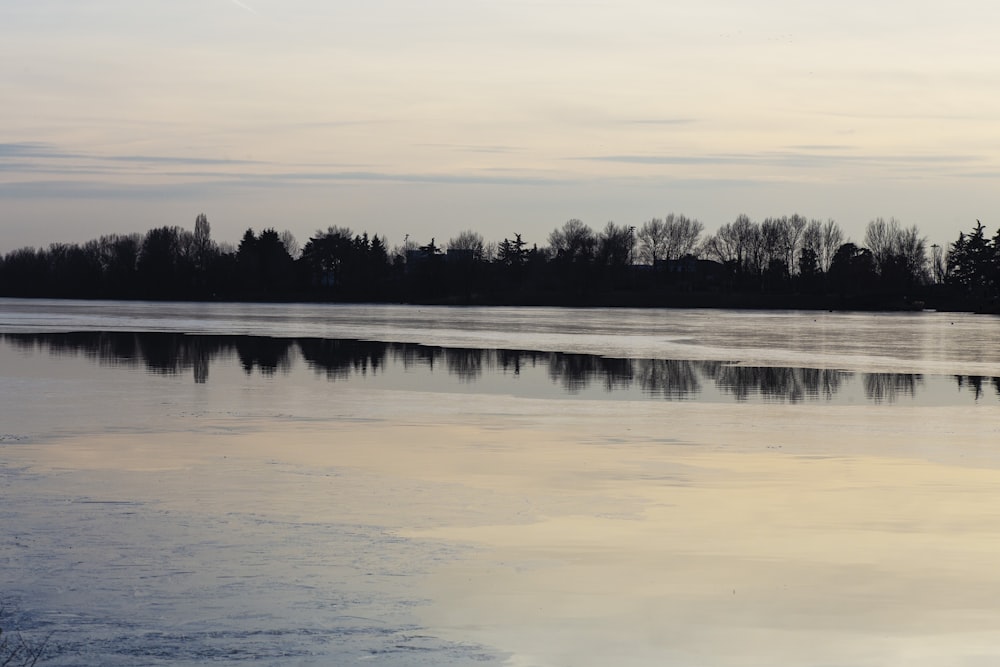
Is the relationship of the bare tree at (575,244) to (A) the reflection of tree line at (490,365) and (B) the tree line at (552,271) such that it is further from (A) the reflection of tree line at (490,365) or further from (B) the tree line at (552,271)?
(A) the reflection of tree line at (490,365)

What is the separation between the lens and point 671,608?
337 inches

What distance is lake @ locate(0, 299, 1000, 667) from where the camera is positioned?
7855mm

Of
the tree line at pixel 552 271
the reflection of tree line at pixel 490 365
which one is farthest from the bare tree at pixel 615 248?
the reflection of tree line at pixel 490 365

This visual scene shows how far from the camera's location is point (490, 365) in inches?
1235

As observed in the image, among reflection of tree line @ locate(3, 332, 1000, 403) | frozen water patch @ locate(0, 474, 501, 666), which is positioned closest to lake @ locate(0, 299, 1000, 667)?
frozen water patch @ locate(0, 474, 501, 666)

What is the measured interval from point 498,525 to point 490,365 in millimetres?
20279

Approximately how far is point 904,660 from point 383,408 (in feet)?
45.5

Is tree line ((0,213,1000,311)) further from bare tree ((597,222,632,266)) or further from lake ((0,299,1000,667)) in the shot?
lake ((0,299,1000,667))

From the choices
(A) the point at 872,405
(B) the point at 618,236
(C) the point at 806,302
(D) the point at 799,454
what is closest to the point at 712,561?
(D) the point at 799,454

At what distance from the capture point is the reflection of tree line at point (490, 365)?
25.3 metres

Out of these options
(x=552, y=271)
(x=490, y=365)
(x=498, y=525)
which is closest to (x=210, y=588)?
(x=498, y=525)

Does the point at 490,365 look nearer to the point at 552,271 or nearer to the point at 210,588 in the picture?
the point at 210,588

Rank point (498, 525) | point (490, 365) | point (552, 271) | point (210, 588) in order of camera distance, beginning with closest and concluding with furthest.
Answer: point (210, 588), point (498, 525), point (490, 365), point (552, 271)

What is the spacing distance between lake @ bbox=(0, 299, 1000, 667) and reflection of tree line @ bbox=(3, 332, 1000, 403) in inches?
61.3
